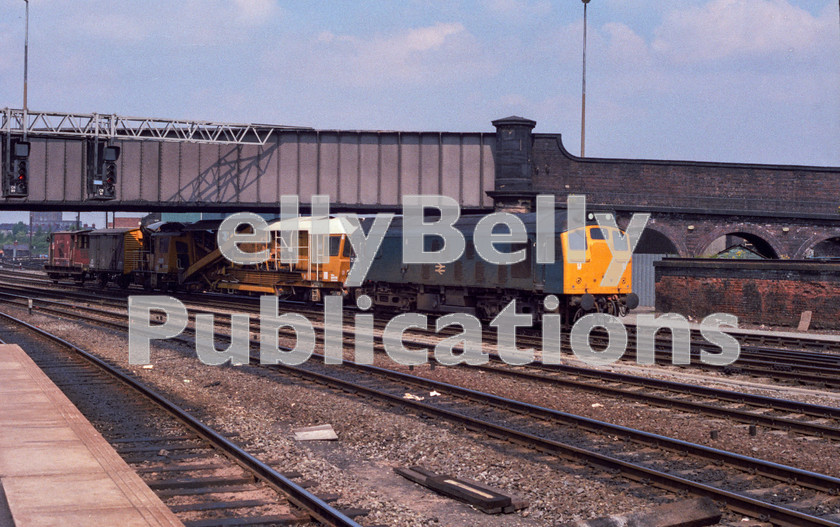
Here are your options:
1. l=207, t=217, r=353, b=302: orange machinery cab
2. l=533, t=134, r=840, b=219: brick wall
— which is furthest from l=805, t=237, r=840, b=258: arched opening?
l=207, t=217, r=353, b=302: orange machinery cab

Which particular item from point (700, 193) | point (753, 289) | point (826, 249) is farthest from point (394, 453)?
point (826, 249)

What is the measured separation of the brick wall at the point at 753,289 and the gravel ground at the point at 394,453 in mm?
15107

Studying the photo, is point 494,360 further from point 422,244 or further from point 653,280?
point 653,280

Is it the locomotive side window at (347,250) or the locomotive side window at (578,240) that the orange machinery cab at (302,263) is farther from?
the locomotive side window at (578,240)

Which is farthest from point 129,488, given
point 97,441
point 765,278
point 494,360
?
point 765,278

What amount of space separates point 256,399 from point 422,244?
1272 cm

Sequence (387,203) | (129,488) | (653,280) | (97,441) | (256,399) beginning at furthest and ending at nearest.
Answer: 1. (387,203)
2. (653,280)
3. (256,399)
4. (97,441)
5. (129,488)

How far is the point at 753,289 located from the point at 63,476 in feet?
78.9

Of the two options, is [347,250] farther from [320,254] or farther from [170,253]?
[170,253]

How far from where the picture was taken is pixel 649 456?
9.55 metres

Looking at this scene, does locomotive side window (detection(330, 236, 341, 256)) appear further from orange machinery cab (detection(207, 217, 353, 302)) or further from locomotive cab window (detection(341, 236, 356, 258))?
locomotive cab window (detection(341, 236, 356, 258))

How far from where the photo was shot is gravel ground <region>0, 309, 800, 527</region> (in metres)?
7.77

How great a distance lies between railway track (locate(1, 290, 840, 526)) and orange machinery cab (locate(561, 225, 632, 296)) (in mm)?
7993

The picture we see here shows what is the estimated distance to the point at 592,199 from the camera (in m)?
37.7
